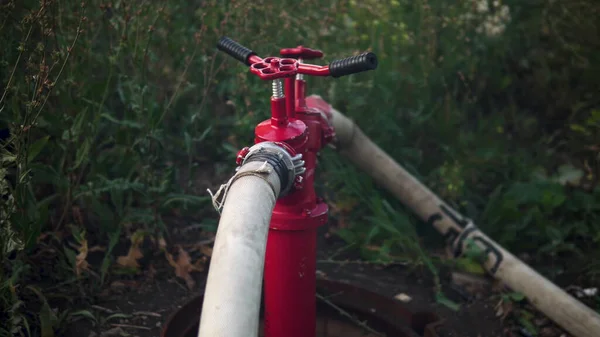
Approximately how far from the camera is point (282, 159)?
154 centimetres

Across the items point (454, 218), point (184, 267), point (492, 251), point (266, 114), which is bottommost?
point (184, 267)

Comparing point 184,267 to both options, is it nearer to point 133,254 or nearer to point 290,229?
point 133,254

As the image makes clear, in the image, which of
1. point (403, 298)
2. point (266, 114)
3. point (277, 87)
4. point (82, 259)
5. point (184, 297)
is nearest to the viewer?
point (277, 87)

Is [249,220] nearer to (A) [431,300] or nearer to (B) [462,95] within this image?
(A) [431,300]

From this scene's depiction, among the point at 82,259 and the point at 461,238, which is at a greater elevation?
the point at 461,238

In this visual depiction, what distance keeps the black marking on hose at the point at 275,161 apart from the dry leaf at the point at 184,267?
0.90 metres

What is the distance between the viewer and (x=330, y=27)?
3154 mm

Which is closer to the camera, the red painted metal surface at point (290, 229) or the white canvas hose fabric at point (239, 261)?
the white canvas hose fabric at point (239, 261)

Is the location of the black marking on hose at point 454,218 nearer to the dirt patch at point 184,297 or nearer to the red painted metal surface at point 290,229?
the dirt patch at point 184,297

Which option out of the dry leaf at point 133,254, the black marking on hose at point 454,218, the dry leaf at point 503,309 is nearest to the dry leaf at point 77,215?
the dry leaf at point 133,254

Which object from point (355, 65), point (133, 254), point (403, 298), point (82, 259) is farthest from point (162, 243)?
point (355, 65)

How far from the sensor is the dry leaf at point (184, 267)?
2309 millimetres

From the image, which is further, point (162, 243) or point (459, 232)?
point (459, 232)

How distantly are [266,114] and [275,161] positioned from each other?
1080 millimetres
